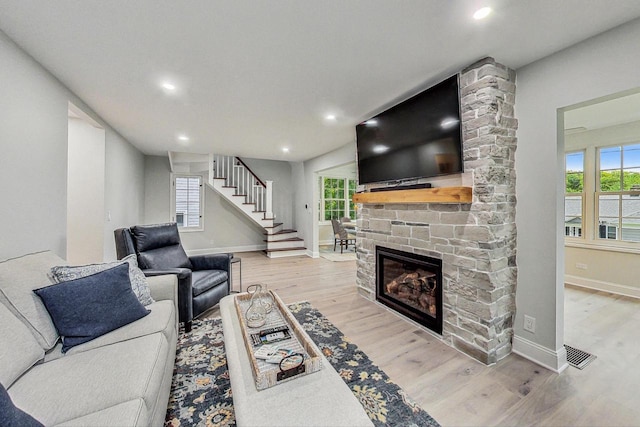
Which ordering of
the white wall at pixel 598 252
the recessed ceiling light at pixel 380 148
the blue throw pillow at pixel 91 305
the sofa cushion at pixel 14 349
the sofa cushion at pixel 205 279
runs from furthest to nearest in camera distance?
the white wall at pixel 598 252
the recessed ceiling light at pixel 380 148
the sofa cushion at pixel 205 279
the blue throw pillow at pixel 91 305
the sofa cushion at pixel 14 349

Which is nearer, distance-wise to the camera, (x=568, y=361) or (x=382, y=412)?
(x=382, y=412)

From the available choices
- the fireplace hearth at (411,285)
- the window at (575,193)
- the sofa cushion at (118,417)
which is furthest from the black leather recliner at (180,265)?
the window at (575,193)

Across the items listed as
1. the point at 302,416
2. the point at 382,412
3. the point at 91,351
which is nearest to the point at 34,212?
the point at 91,351

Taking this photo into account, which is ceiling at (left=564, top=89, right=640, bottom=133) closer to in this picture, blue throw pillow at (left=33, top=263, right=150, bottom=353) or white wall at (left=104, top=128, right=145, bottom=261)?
blue throw pillow at (left=33, top=263, right=150, bottom=353)

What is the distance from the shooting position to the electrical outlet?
2.09m

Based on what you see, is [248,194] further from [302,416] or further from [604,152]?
[604,152]

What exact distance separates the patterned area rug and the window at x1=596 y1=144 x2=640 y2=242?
13.7 ft

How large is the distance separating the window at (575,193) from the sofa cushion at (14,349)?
6068mm

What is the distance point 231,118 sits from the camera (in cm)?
343

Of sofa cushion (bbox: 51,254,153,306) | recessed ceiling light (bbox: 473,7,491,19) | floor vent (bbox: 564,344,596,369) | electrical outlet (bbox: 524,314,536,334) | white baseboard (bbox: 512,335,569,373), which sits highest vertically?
recessed ceiling light (bbox: 473,7,491,19)

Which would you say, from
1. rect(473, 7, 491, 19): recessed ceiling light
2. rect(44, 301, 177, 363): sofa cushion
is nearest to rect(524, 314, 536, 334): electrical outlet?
rect(473, 7, 491, 19): recessed ceiling light

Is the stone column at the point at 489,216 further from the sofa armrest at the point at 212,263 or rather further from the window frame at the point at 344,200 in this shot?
the window frame at the point at 344,200

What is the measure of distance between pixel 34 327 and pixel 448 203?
9.67 ft

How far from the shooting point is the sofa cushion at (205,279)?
8.98 feet
